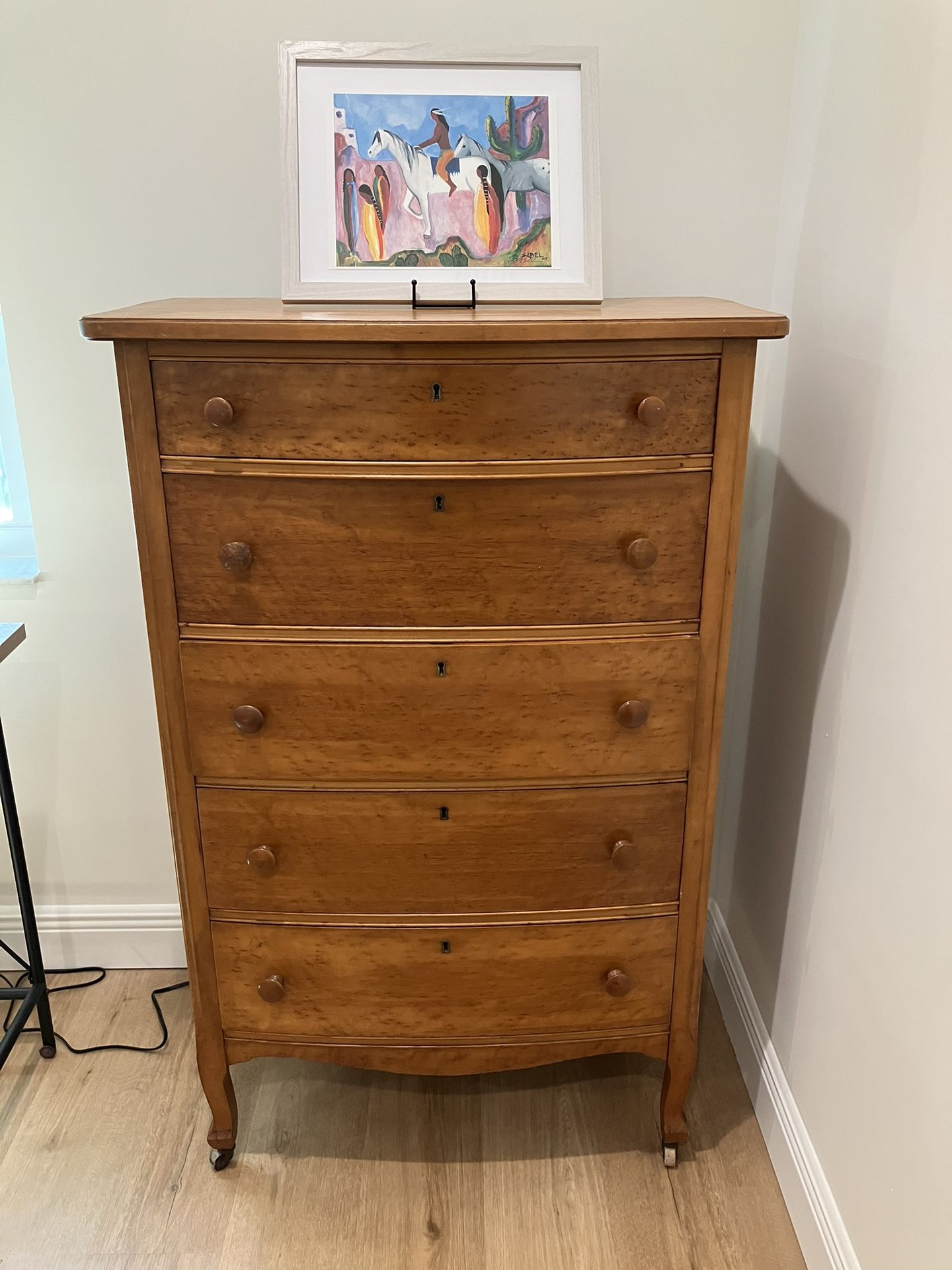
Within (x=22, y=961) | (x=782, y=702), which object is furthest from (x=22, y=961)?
(x=782, y=702)

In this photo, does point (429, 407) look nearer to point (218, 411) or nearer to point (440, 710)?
point (218, 411)

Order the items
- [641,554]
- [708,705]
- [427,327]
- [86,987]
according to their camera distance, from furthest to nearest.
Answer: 1. [86,987]
2. [708,705]
3. [641,554]
4. [427,327]

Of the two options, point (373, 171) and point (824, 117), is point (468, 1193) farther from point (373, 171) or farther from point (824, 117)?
point (824, 117)

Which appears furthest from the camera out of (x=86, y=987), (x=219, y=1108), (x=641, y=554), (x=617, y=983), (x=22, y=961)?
Result: (x=86, y=987)

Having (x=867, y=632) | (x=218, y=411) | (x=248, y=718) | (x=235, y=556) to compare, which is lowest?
(x=248, y=718)

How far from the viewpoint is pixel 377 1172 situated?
1613 mm

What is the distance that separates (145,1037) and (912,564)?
1628mm

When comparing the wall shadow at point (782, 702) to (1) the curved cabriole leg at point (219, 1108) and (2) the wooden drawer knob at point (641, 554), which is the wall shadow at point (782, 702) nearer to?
(2) the wooden drawer knob at point (641, 554)

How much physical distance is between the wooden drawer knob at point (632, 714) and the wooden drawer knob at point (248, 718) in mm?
488

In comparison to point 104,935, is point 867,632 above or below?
above

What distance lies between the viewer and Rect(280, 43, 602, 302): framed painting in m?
1.38

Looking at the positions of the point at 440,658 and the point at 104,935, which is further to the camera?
the point at 104,935

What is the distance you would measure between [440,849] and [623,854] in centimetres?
26

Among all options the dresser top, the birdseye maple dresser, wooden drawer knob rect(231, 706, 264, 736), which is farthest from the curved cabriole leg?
the dresser top
